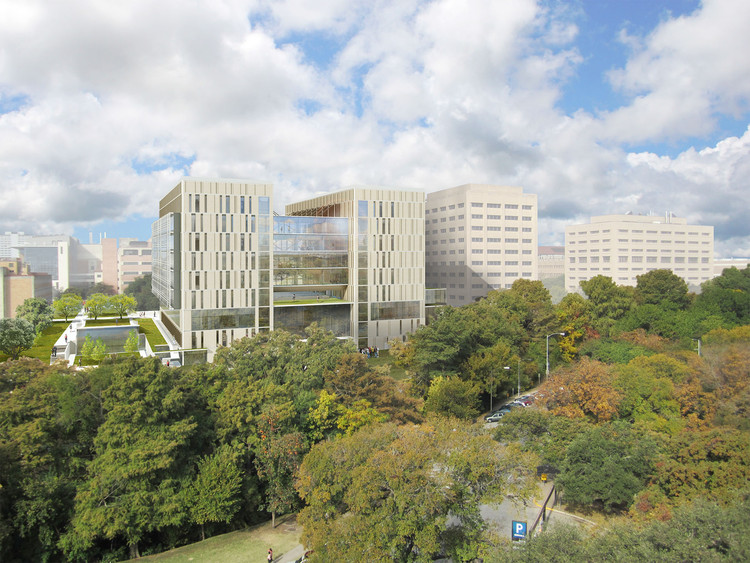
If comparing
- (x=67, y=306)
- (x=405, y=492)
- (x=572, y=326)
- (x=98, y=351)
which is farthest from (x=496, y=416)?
(x=67, y=306)

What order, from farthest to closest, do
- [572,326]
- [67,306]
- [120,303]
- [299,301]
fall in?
[67,306], [120,303], [299,301], [572,326]

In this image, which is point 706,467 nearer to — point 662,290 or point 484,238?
point 662,290

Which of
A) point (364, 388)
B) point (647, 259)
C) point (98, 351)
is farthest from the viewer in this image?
point (647, 259)

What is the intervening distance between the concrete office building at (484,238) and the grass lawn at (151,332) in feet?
167

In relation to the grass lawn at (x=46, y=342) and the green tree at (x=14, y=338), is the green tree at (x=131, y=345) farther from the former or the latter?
the green tree at (x=14, y=338)

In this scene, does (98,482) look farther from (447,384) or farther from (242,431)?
(447,384)

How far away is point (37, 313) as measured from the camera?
192 ft

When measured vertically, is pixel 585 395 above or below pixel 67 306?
below

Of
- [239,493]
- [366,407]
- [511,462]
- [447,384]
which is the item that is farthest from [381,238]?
[511,462]

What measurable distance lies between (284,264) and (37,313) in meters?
28.3

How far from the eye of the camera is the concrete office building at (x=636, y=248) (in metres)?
118

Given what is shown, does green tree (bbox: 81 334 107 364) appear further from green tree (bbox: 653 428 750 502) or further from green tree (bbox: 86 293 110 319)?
green tree (bbox: 653 428 750 502)

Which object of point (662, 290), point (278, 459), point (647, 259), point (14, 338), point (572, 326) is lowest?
point (278, 459)

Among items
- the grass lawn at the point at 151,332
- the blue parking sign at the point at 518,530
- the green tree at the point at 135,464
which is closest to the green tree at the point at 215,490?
the green tree at the point at 135,464
